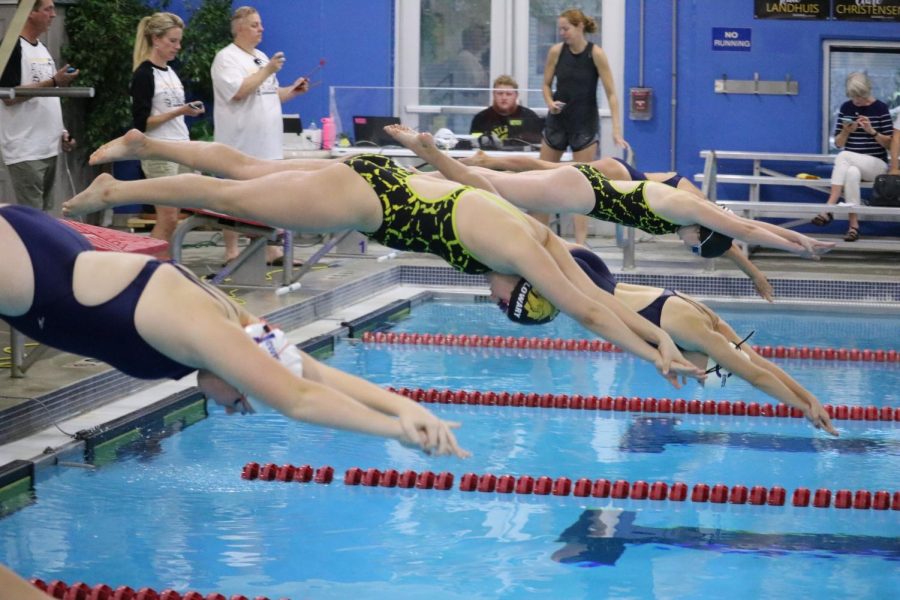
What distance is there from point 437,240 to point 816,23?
8.72 meters

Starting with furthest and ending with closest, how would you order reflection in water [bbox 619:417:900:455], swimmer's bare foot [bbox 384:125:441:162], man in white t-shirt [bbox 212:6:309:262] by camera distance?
man in white t-shirt [bbox 212:6:309:262]
reflection in water [bbox 619:417:900:455]
swimmer's bare foot [bbox 384:125:441:162]

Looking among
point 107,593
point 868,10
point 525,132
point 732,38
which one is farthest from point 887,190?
point 107,593

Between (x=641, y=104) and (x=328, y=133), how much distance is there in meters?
3.32

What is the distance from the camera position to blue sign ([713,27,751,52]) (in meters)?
12.7

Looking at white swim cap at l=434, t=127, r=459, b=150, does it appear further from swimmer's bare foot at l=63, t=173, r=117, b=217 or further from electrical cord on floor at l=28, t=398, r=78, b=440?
swimmer's bare foot at l=63, t=173, r=117, b=217

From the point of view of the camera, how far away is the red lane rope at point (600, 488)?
557 centimetres

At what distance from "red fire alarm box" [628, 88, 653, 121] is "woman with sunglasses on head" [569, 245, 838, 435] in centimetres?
723

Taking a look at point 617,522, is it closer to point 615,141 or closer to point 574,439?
A: point 574,439

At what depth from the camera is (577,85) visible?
33.9 feet

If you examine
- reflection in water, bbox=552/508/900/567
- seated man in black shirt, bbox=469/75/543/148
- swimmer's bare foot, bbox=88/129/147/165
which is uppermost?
seated man in black shirt, bbox=469/75/543/148

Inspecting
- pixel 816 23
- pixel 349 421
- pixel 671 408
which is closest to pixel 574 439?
pixel 671 408

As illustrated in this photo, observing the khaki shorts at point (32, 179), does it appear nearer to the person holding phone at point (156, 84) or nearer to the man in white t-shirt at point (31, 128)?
the man in white t-shirt at point (31, 128)

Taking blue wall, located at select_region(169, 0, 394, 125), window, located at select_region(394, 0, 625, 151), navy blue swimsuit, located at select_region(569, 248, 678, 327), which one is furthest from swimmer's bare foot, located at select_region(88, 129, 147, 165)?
blue wall, located at select_region(169, 0, 394, 125)

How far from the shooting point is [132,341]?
10.0 feet
